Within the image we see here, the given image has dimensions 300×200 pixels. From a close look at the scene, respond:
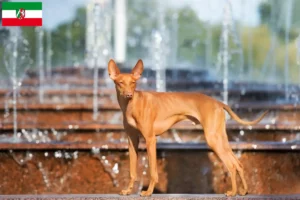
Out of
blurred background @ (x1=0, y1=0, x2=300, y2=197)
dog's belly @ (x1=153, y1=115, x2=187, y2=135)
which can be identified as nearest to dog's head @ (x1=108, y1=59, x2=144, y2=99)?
dog's belly @ (x1=153, y1=115, x2=187, y2=135)

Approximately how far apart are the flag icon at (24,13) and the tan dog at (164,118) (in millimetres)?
2885

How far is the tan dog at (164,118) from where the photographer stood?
7.80 metres

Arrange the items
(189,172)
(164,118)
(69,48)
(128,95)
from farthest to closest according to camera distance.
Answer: (69,48), (189,172), (164,118), (128,95)

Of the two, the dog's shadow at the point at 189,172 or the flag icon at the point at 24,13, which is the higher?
the flag icon at the point at 24,13

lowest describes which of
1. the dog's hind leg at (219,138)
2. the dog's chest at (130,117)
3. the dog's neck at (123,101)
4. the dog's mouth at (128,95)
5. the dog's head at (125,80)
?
the dog's hind leg at (219,138)

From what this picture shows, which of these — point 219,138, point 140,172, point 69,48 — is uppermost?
point 219,138

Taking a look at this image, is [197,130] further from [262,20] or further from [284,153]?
[262,20]

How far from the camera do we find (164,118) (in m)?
7.92

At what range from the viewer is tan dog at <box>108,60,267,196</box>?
25.6ft

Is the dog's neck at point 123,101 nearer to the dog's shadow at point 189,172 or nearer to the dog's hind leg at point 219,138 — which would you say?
the dog's hind leg at point 219,138

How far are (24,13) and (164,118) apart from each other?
3172 millimetres

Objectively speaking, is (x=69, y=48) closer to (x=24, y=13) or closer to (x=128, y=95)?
(x=24, y=13)

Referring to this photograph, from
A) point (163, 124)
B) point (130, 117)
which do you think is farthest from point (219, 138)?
point (130, 117)

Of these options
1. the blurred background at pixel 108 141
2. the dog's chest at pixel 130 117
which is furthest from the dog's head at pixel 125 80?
the blurred background at pixel 108 141
